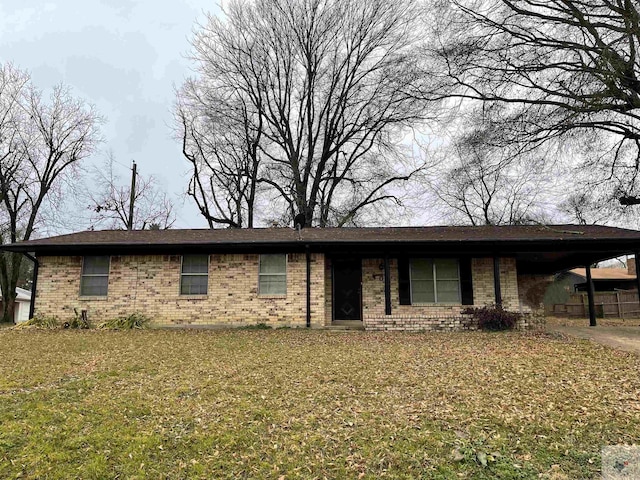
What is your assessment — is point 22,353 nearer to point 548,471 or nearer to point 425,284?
point 548,471

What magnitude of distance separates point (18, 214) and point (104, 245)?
13999 mm

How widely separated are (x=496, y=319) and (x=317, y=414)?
853cm

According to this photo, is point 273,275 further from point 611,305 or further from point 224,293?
point 611,305

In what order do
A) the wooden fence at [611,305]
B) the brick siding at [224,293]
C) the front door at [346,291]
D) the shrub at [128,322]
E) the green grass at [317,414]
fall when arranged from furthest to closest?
1. the wooden fence at [611,305]
2. the front door at [346,291]
3. the brick siding at [224,293]
4. the shrub at [128,322]
5. the green grass at [317,414]

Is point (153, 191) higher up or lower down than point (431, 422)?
higher up

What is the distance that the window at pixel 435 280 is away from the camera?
1243 centimetres

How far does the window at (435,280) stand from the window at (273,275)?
406 centimetres

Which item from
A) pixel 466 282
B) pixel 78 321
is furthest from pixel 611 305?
pixel 78 321

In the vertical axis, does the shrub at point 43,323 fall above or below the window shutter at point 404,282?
below

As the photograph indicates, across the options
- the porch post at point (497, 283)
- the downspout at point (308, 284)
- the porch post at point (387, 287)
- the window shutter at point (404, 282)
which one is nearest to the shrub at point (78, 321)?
the downspout at point (308, 284)

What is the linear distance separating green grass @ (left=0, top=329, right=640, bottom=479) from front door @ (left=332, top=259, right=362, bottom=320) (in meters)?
5.68

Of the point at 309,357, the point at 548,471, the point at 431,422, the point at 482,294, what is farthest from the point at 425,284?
the point at 548,471

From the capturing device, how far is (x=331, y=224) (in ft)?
76.3

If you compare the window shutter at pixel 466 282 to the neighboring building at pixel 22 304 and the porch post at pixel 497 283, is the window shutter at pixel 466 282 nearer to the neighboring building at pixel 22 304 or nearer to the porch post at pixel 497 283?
the porch post at pixel 497 283
